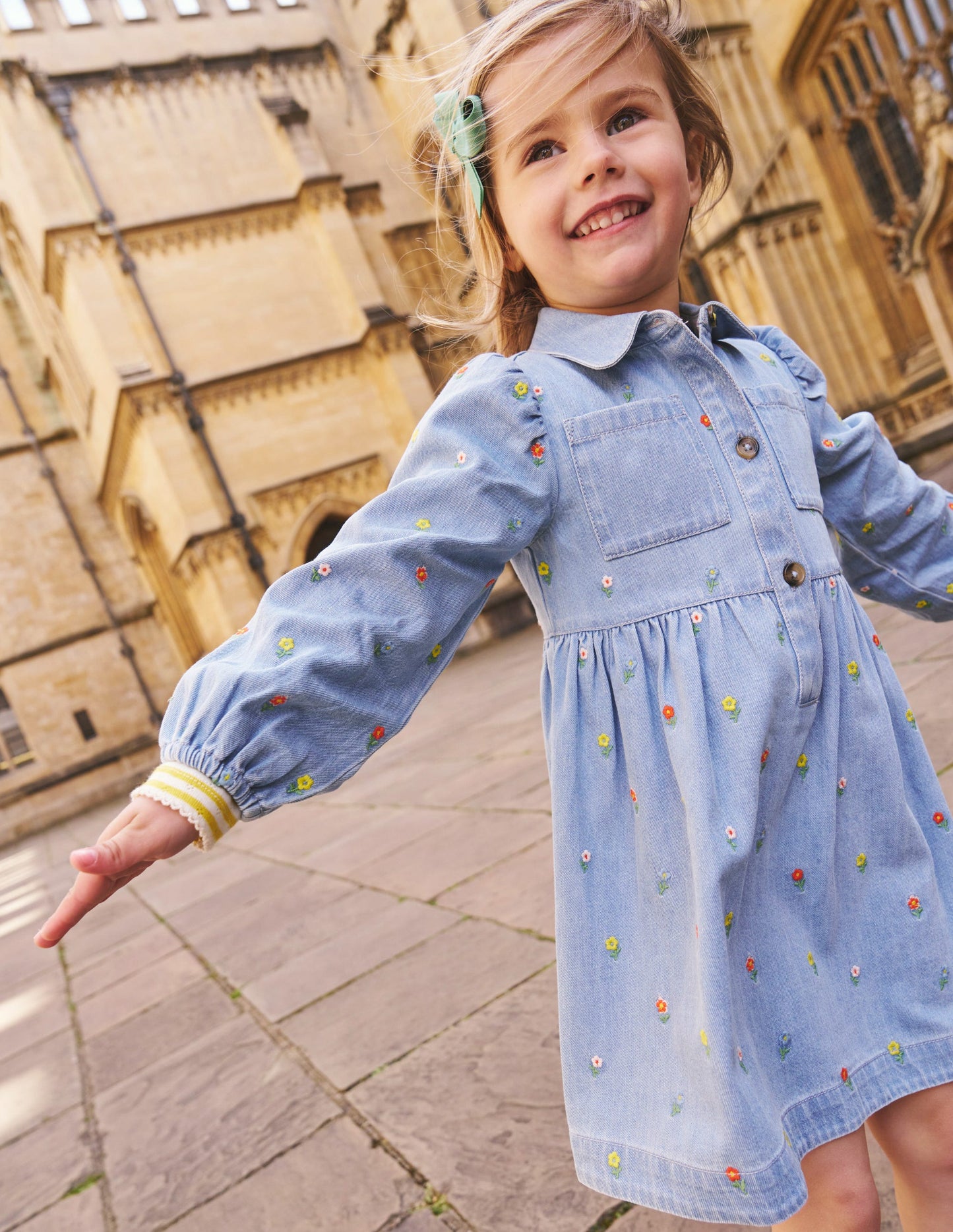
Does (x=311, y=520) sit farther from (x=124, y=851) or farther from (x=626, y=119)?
(x=124, y=851)

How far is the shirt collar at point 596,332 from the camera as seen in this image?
1.07 metres

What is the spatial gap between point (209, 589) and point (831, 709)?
12554 mm

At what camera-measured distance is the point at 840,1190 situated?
3.19ft

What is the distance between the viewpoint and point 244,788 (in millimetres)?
851

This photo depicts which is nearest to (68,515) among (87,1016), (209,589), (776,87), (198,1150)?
(209,589)

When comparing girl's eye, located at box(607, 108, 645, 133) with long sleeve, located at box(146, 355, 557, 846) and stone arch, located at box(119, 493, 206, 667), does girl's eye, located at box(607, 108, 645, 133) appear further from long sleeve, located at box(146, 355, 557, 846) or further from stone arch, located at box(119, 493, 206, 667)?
stone arch, located at box(119, 493, 206, 667)

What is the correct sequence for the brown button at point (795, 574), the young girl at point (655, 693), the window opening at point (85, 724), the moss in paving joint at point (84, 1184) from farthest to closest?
the window opening at point (85, 724) < the moss in paving joint at point (84, 1184) < the brown button at point (795, 574) < the young girl at point (655, 693)

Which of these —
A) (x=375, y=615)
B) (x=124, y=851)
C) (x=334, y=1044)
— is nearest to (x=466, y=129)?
(x=375, y=615)

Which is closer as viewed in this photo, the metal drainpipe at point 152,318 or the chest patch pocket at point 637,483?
the chest patch pocket at point 637,483

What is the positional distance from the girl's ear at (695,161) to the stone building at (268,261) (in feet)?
28.9

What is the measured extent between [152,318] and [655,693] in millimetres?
13609

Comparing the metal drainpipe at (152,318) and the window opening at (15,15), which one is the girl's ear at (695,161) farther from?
the window opening at (15,15)

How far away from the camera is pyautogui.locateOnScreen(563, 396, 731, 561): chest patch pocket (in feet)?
3.33

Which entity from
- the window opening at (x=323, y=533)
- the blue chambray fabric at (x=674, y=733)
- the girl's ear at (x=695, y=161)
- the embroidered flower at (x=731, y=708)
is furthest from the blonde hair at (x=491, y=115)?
the window opening at (x=323, y=533)
